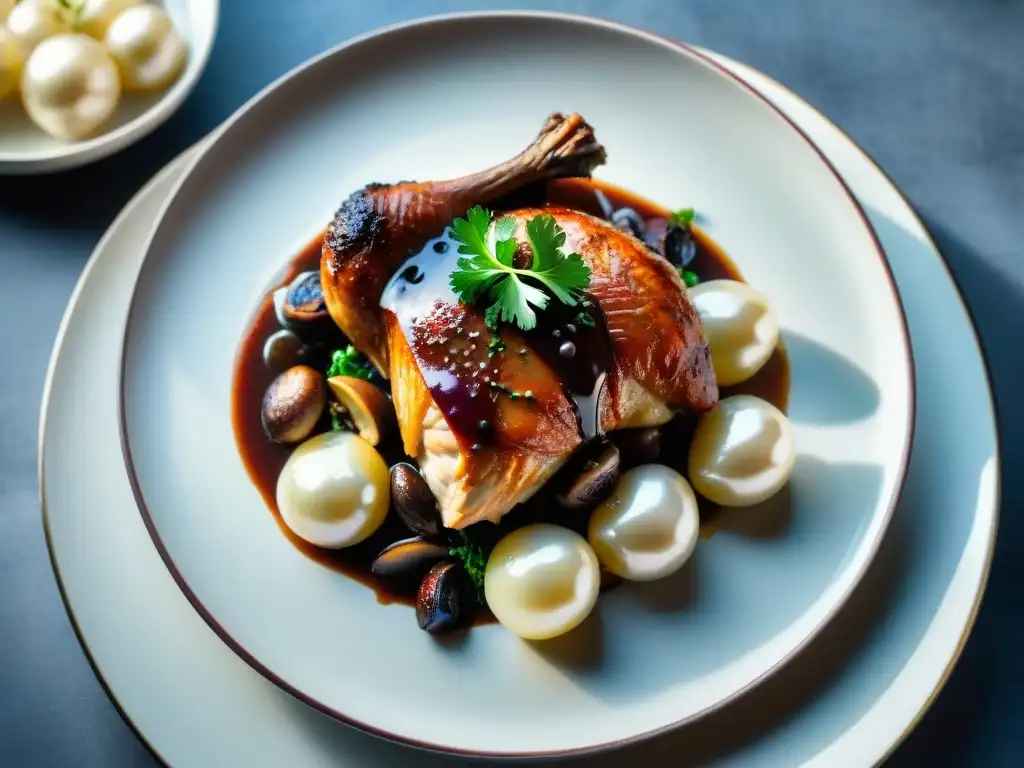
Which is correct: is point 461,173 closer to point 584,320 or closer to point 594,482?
point 584,320

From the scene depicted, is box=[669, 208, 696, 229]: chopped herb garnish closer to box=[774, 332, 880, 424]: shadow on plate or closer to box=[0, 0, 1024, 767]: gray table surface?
box=[774, 332, 880, 424]: shadow on plate

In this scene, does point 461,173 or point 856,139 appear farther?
point 856,139

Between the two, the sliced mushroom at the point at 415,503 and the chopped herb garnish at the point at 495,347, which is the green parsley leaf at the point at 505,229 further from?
A: the sliced mushroom at the point at 415,503

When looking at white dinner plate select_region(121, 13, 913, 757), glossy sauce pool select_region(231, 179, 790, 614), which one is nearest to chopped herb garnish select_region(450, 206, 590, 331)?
glossy sauce pool select_region(231, 179, 790, 614)

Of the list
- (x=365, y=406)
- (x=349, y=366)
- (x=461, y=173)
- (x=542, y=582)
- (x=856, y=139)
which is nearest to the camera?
(x=542, y=582)

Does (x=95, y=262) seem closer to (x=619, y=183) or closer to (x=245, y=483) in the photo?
(x=245, y=483)

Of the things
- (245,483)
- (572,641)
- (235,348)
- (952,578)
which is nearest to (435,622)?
(572,641)

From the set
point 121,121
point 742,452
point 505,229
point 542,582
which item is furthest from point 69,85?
point 742,452

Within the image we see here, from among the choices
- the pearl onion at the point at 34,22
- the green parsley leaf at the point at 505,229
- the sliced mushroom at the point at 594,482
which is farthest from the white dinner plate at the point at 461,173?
the pearl onion at the point at 34,22
